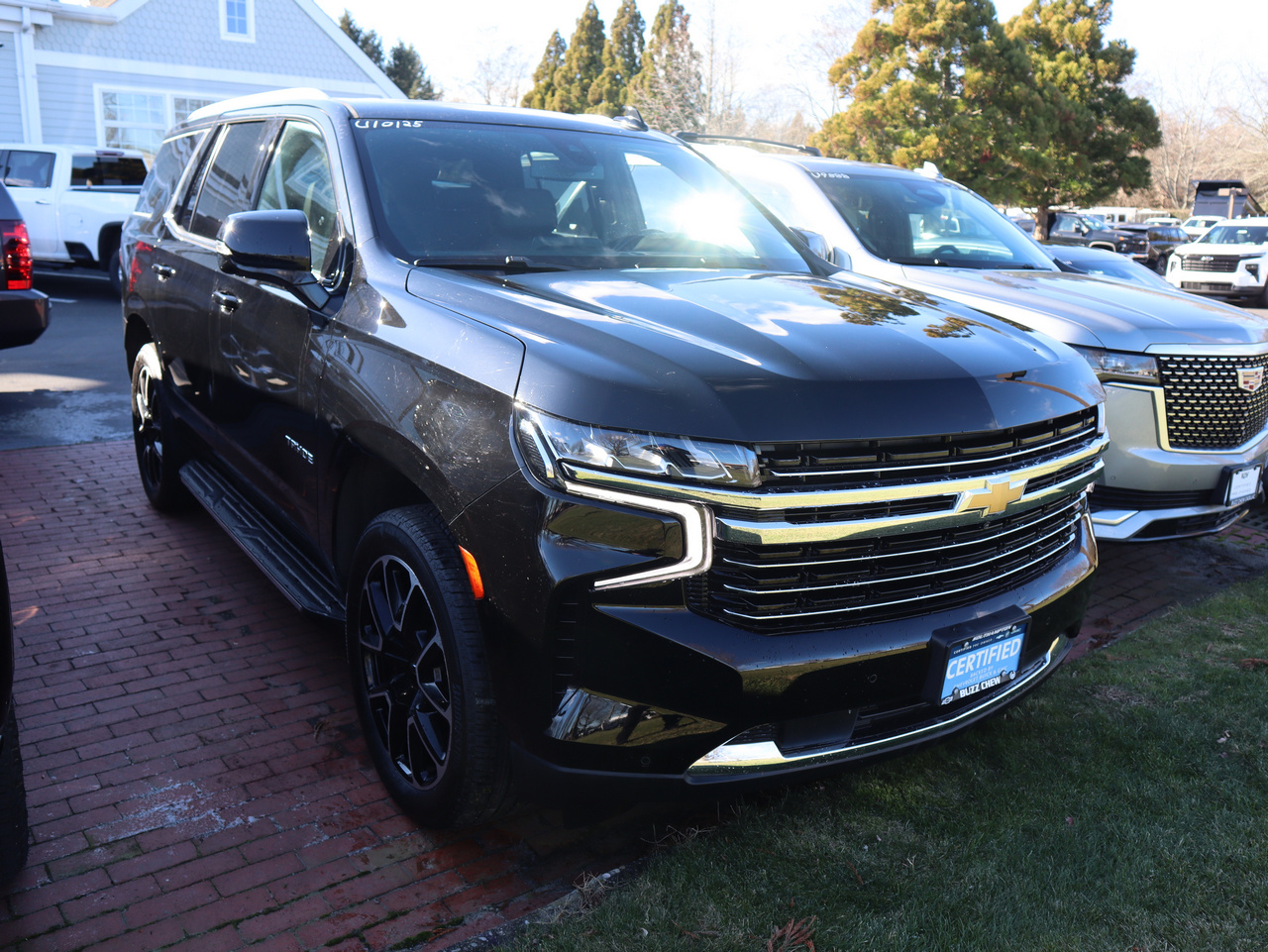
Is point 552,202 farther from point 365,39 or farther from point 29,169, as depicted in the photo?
point 365,39

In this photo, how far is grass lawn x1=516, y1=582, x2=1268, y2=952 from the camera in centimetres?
245

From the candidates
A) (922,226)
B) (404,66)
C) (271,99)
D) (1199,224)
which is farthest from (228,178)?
(404,66)

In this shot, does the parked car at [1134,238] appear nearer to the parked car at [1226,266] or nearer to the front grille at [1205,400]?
the parked car at [1226,266]

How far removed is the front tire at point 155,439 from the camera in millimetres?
5055

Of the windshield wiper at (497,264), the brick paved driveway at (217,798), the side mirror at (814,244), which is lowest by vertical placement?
the brick paved driveway at (217,798)

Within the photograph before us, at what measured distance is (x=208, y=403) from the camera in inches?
167

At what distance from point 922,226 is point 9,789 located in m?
5.74

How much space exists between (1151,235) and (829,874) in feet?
109

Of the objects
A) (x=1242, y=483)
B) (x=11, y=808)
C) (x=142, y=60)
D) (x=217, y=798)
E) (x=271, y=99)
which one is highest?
(x=142, y=60)

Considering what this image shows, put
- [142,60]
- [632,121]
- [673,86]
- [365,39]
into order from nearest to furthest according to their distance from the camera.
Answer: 1. [632,121]
2. [142,60]
3. [673,86]
4. [365,39]

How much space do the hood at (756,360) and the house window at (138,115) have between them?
23299 millimetres

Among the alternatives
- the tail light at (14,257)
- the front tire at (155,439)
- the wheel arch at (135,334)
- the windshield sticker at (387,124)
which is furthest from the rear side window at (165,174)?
the tail light at (14,257)

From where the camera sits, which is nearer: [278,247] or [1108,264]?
[278,247]

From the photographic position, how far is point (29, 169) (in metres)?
14.8
